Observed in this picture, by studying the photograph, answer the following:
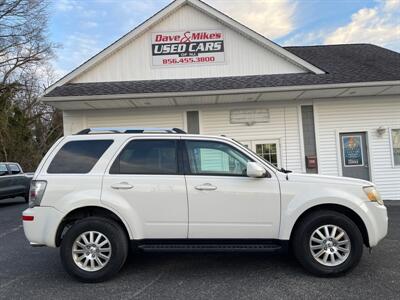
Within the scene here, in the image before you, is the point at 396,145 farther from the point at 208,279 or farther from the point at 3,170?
the point at 3,170

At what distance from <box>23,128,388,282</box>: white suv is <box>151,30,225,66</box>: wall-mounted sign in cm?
890

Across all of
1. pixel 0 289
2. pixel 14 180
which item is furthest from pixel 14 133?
pixel 0 289

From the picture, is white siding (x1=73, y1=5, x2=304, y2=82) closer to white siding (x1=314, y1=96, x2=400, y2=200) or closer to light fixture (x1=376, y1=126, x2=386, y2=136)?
white siding (x1=314, y1=96, x2=400, y2=200)

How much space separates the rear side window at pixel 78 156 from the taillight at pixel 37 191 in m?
0.20

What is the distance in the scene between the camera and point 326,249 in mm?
5094

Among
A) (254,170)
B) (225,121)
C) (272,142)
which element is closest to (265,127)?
(272,142)

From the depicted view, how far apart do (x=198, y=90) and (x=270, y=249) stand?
747cm

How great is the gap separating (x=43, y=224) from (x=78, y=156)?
997 millimetres

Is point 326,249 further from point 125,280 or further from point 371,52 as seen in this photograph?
point 371,52

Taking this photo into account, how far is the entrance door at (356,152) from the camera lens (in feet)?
44.8

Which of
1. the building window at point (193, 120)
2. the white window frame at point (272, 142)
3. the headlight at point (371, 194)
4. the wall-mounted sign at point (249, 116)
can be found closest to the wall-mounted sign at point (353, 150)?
the white window frame at point (272, 142)

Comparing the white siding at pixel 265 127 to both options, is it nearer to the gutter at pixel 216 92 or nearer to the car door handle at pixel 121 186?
the gutter at pixel 216 92

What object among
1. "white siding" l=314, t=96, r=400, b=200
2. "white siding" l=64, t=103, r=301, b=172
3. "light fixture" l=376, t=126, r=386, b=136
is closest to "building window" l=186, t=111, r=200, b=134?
"white siding" l=64, t=103, r=301, b=172

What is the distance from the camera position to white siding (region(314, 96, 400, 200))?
13.5 m
